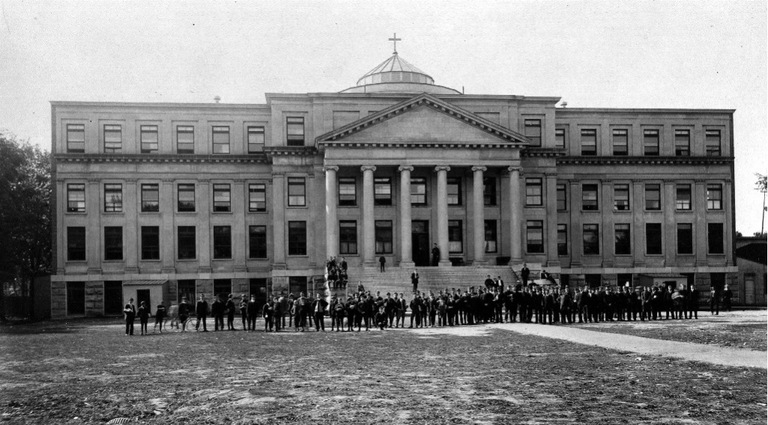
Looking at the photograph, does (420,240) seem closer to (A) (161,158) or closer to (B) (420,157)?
(B) (420,157)

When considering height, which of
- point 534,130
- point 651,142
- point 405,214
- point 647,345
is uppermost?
point 534,130

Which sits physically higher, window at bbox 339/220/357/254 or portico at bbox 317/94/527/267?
portico at bbox 317/94/527/267

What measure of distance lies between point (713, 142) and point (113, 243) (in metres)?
47.1

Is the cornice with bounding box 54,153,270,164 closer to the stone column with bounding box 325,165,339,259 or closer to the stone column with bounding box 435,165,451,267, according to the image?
the stone column with bounding box 325,165,339,259

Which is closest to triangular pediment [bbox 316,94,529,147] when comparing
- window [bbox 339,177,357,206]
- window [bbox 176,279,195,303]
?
window [bbox 339,177,357,206]

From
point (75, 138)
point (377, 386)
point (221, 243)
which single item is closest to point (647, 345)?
point (377, 386)

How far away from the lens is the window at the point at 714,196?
208 feet

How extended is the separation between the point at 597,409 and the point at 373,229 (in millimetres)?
42570

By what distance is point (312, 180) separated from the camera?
58.4 m

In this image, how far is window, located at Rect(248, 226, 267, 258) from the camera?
59.8 metres

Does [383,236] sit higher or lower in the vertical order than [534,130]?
lower

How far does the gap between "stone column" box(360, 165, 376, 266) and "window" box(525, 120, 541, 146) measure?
13435 millimetres

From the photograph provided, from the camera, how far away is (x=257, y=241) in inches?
2357

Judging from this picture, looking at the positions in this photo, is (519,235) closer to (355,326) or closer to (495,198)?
(495,198)
